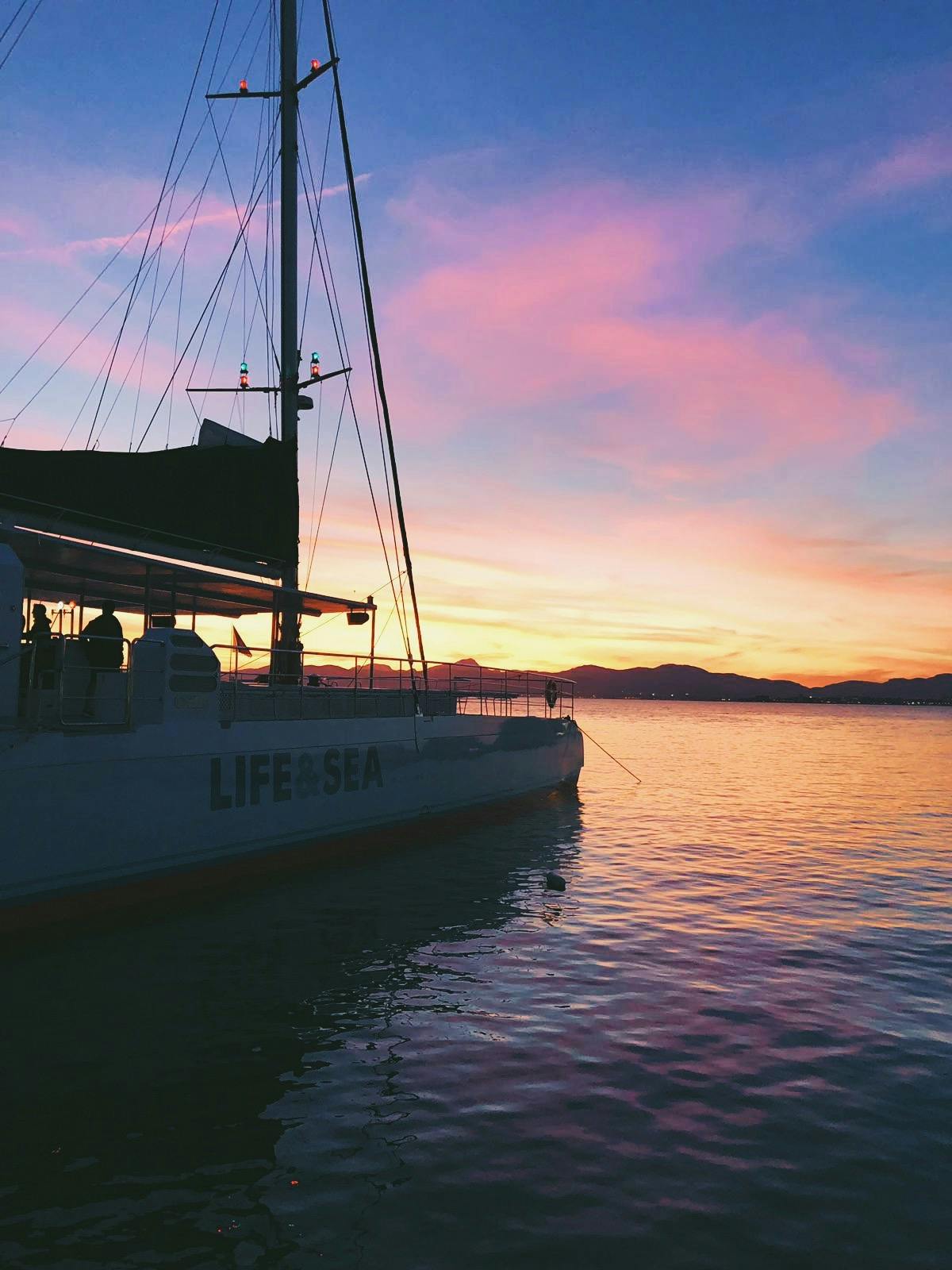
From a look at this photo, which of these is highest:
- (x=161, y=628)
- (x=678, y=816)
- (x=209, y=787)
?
(x=161, y=628)

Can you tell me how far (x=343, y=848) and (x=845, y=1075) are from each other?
413 inches

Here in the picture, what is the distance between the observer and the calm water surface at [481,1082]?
16.7 ft

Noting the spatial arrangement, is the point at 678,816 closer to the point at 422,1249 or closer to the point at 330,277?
the point at 330,277

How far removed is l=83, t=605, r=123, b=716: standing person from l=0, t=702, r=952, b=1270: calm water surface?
8.13 ft

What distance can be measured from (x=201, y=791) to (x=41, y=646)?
10.4ft

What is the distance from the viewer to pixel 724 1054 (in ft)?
25.3

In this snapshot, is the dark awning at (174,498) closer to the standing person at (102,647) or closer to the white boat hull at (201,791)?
the standing person at (102,647)

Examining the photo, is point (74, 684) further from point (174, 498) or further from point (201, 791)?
point (174, 498)

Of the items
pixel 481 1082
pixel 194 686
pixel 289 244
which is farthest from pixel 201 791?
pixel 289 244

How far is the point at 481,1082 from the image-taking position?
23.2 ft

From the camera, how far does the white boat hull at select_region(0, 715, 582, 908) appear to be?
1039 centimetres

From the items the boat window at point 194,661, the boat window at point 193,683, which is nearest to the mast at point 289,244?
the boat window at point 194,661

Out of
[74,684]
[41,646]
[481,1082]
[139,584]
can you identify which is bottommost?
[481,1082]

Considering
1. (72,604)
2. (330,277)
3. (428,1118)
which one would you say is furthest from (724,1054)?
(330,277)
